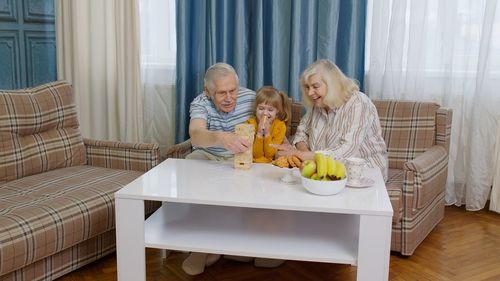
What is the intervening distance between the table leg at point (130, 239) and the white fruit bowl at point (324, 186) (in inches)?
24.5

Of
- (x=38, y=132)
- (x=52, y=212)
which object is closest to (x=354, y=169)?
(x=52, y=212)

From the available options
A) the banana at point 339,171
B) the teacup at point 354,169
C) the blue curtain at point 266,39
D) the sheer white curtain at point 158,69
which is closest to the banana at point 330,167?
the banana at point 339,171

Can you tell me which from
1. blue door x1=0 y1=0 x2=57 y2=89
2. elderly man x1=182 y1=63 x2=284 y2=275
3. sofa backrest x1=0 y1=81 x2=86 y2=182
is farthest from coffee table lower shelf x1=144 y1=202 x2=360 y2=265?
blue door x1=0 y1=0 x2=57 y2=89

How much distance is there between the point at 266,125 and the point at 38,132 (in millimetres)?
1219

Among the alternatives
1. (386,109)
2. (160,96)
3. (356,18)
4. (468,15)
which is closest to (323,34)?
(356,18)

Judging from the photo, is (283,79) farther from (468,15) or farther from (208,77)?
(468,15)

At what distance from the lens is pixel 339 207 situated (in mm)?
1949

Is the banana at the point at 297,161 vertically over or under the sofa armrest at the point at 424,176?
over

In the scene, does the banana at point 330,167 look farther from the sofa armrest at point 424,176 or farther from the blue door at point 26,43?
the blue door at point 26,43

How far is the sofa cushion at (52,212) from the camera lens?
220cm

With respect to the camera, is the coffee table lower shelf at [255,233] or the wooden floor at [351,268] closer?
the coffee table lower shelf at [255,233]

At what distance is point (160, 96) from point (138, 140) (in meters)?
0.34

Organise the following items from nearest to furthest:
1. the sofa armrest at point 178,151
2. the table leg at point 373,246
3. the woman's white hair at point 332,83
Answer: the table leg at point 373,246
the woman's white hair at point 332,83
the sofa armrest at point 178,151

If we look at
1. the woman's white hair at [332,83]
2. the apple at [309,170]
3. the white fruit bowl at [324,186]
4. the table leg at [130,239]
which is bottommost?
the table leg at [130,239]
